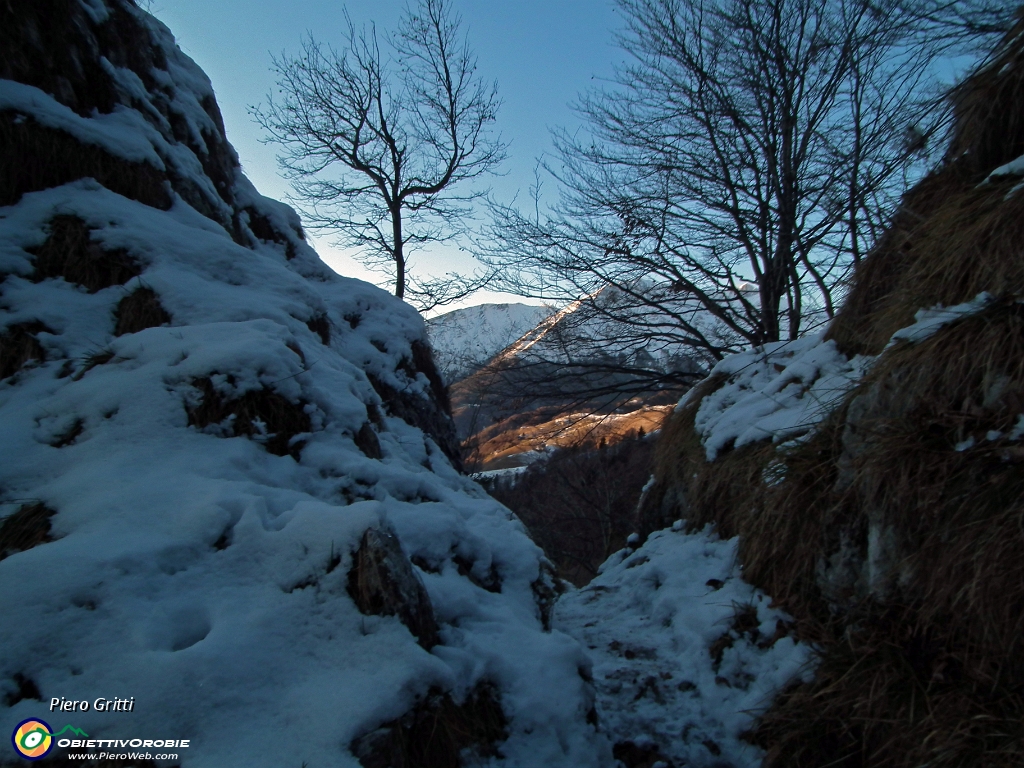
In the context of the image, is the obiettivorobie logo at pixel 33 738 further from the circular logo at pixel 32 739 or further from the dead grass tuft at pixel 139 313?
the dead grass tuft at pixel 139 313

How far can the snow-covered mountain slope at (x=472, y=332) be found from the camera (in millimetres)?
8359

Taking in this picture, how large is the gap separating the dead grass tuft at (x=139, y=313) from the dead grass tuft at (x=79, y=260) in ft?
0.67

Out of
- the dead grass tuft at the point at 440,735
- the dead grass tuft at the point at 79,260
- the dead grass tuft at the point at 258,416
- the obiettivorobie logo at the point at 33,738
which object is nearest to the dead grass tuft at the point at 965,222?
the dead grass tuft at the point at 440,735

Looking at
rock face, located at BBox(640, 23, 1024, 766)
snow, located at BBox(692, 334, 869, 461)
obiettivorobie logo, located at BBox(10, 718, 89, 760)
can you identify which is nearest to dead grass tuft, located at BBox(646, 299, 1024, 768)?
rock face, located at BBox(640, 23, 1024, 766)

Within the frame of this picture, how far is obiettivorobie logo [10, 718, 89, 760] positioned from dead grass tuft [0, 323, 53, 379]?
1869 millimetres

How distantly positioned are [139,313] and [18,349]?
Result: 509 millimetres

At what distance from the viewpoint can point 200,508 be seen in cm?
179

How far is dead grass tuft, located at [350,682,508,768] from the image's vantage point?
4.57 ft

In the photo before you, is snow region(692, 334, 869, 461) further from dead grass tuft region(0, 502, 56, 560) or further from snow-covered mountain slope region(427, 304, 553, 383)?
dead grass tuft region(0, 502, 56, 560)

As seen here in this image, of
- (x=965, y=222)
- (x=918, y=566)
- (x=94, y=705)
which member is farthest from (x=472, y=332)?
(x=94, y=705)

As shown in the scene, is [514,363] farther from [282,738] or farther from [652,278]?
[282,738]

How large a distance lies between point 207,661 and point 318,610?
33 centimetres

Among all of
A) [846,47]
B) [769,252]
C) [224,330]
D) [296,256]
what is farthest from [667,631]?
[846,47]

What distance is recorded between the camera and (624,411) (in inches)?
341
